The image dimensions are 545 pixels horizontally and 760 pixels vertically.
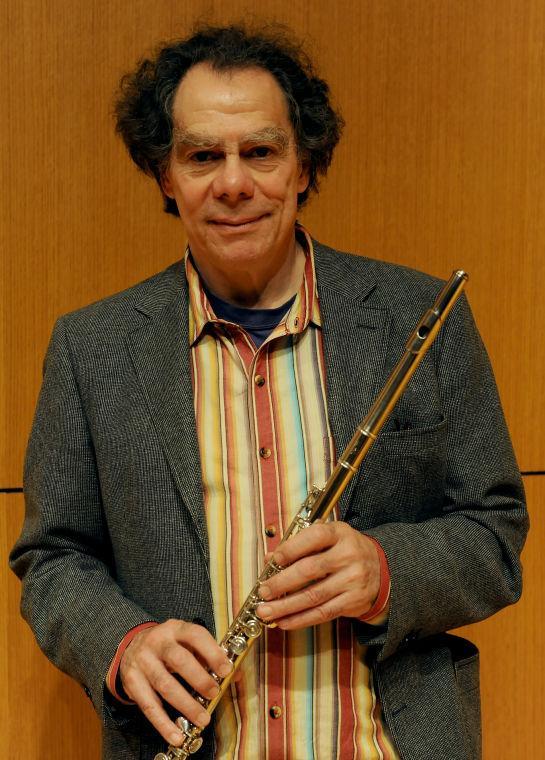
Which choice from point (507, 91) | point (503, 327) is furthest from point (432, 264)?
point (507, 91)

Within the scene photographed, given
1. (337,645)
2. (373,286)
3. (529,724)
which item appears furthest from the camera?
(529,724)

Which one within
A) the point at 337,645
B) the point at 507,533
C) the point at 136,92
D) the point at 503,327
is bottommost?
the point at 337,645

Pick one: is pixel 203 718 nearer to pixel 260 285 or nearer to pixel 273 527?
pixel 273 527

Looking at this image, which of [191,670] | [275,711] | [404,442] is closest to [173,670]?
[191,670]

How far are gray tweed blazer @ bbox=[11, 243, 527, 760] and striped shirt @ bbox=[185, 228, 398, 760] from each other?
3 cm

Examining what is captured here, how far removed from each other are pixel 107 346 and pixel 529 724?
3.45 ft

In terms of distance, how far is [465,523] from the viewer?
49.1 inches

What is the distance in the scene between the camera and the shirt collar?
1.31 metres

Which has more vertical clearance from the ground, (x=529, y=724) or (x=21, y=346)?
(x=21, y=346)

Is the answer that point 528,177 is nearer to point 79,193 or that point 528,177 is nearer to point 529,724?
point 79,193

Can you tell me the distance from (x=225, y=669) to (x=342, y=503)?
0.78 ft

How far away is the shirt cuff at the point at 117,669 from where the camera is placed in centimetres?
116

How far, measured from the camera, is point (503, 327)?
1762 mm

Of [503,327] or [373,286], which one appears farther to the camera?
[503,327]
